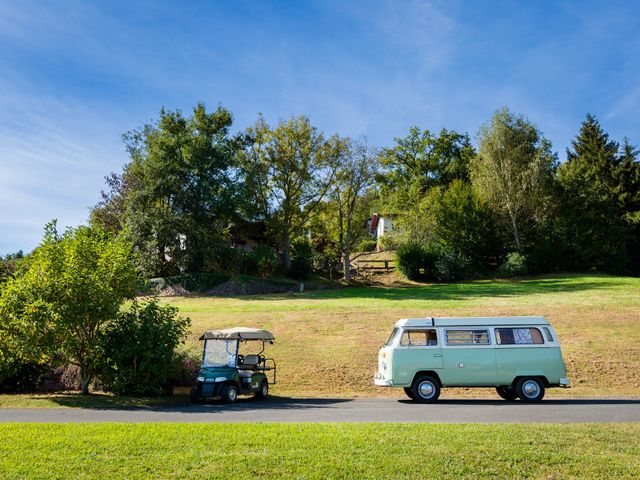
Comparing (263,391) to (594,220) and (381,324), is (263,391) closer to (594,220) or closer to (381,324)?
(381,324)

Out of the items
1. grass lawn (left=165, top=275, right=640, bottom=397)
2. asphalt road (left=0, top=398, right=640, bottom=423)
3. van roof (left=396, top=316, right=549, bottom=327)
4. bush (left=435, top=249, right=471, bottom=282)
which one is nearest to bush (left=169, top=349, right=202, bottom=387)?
grass lawn (left=165, top=275, right=640, bottom=397)

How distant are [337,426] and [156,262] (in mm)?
34935

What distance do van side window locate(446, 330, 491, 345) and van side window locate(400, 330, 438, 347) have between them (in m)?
0.44

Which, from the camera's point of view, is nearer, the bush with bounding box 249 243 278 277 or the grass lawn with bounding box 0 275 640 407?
the grass lawn with bounding box 0 275 640 407

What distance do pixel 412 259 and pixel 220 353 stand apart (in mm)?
33157

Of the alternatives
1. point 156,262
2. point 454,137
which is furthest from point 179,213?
point 454,137

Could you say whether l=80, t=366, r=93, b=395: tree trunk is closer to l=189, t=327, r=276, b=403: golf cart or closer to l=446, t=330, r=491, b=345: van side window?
l=189, t=327, r=276, b=403: golf cart

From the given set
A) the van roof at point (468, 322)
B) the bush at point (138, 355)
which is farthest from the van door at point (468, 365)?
the bush at point (138, 355)

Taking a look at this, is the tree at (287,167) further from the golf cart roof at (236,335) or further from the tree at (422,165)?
the golf cart roof at (236,335)

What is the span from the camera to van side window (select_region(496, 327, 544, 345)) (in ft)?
52.6

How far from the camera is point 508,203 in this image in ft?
163

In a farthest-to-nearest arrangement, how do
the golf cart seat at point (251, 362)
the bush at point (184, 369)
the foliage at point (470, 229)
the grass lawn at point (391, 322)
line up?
the foliage at point (470, 229) < the grass lawn at point (391, 322) < the bush at point (184, 369) < the golf cart seat at point (251, 362)

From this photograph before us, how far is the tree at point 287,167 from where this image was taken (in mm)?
48781

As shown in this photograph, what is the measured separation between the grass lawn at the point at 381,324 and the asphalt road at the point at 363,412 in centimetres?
210
